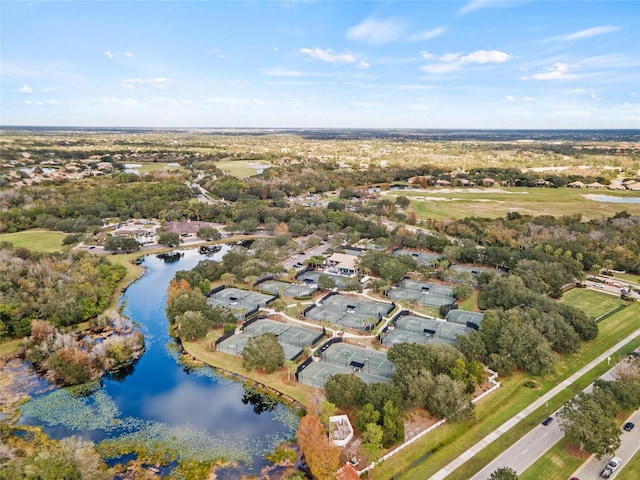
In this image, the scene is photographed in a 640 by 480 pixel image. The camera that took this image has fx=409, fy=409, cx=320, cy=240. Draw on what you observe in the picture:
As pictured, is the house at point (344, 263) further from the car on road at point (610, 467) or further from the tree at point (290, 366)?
the car on road at point (610, 467)

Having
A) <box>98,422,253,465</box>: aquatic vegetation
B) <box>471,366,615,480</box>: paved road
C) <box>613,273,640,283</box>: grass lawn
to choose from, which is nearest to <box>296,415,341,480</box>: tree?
<box>98,422,253,465</box>: aquatic vegetation

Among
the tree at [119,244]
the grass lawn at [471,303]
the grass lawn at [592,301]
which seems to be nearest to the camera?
the grass lawn at [592,301]

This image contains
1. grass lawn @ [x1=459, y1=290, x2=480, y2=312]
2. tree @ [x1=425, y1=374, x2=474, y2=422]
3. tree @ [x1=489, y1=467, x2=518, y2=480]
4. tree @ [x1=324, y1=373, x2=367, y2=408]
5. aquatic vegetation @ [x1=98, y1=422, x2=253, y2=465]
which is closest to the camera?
tree @ [x1=489, y1=467, x2=518, y2=480]

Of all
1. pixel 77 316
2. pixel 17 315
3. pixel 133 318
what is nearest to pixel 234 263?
pixel 133 318

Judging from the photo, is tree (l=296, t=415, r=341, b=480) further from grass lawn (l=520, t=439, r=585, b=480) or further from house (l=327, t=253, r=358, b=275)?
house (l=327, t=253, r=358, b=275)

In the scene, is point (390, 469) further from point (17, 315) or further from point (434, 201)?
point (434, 201)

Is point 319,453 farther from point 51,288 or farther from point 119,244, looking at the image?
point 119,244

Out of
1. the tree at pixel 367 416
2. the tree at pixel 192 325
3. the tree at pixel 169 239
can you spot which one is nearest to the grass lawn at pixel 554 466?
the tree at pixel 367 416
